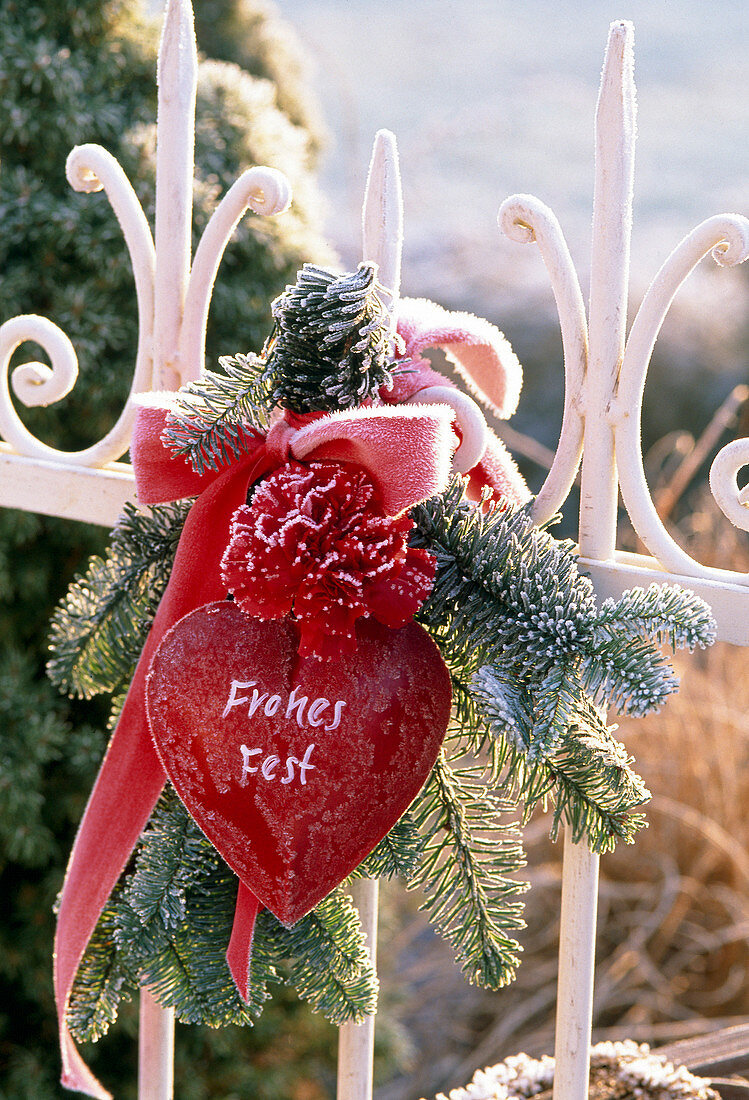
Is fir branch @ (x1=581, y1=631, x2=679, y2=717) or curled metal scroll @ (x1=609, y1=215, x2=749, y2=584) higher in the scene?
curled metal scroll @ (x1=609, y1=215, x2=749, y2=584)

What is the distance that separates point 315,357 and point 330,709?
6.7 inches

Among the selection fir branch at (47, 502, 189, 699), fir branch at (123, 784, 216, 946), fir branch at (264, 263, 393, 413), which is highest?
fir branch at (264, 263, 393, 413)

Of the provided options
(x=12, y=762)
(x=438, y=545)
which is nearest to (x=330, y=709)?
(x=438, y=545)

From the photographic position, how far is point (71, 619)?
2.09 feet

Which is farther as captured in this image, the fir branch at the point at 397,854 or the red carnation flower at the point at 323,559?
the fir branch at the point at 397,854

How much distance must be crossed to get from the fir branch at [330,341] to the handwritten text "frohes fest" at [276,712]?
15 cm

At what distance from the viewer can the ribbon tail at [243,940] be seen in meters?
0.53

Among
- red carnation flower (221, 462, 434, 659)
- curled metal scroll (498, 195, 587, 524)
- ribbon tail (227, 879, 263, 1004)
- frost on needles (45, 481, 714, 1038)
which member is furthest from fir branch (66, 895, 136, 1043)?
curled metal scroll (498, 195, 587, 524)

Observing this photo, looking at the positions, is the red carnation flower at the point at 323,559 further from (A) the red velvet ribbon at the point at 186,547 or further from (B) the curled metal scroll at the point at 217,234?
(B) the curled metal scroll at the point at 217,234

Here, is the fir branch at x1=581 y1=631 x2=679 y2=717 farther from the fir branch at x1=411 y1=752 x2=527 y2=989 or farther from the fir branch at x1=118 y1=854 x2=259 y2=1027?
the fir branch at x1=118 y1=854 x2=259 y2=1027

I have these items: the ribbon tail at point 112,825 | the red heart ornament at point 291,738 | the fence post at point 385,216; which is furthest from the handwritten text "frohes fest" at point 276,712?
the fence post at point 385,216

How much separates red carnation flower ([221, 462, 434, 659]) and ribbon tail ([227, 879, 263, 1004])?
0.54ft

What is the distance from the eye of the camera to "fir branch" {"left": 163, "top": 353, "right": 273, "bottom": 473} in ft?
1.54

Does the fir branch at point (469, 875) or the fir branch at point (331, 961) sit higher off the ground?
the fir branch at point (469, 875)
